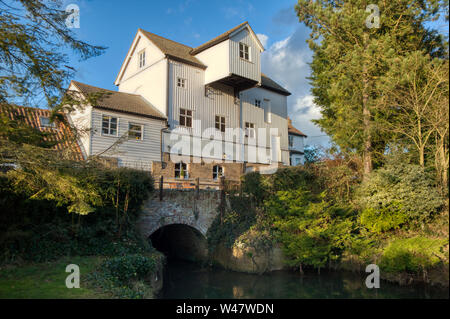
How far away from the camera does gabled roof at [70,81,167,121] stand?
779 inches

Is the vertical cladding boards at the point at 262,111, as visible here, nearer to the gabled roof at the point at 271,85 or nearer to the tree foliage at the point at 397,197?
the gabled roof at the point at 271,85

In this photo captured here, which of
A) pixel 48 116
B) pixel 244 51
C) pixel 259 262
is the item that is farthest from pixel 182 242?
pixel 244 51

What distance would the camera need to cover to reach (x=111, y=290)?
950cm

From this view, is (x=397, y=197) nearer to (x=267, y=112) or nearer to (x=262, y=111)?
(x=262, y=111)

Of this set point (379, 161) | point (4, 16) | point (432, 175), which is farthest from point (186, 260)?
point (4, 16)

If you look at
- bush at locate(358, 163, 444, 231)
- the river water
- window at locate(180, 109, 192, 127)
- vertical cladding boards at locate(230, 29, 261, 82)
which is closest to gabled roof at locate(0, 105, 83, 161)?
the river water

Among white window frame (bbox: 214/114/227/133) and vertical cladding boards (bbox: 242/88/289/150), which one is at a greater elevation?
vertical cladding boards (bbox: 242/88/289/150)

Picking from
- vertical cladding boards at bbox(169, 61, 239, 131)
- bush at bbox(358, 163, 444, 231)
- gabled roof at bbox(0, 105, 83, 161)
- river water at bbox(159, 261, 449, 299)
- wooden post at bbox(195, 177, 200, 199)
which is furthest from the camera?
vertical cladding boards at bbox(169, 61, 239, 131)

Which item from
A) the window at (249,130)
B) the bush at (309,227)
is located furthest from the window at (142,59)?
the bush at (309,227)

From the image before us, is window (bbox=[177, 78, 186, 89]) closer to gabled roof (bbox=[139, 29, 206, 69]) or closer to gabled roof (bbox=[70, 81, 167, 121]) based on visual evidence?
gabled roof (bbox=[139, 29, 206, 69])

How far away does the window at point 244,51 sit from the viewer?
76.8ft

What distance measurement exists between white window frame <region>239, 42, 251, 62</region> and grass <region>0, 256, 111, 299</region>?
56.0 ft

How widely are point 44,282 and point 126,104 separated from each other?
44.2 feet

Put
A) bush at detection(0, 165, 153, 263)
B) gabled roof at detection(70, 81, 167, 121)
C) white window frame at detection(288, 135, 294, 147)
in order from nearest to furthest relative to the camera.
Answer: bush at detection(0, 165, 153, 263)
gabled roof at detection(70, 81, 167, 121)
white window frame at detection(288, 135, 294, 147)
